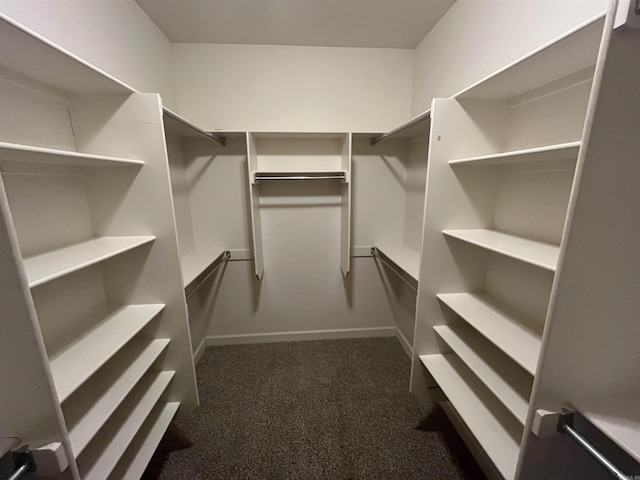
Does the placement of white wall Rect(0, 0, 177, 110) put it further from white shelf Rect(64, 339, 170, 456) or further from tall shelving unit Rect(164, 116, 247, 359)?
white shelf Rect(64, 339, 170, 456)

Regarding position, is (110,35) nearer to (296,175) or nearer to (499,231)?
(296,175)

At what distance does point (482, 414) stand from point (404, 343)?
124 cm

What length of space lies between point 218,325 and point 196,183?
4.52 feet

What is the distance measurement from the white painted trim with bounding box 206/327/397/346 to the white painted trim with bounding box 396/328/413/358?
0.23 ft

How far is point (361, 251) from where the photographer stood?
8.02 feet

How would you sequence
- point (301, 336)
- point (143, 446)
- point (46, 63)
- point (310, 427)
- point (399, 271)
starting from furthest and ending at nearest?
point (301, 336) → point (399, 271) → point (310, 427) → point (143, 446) → point (46, 63)

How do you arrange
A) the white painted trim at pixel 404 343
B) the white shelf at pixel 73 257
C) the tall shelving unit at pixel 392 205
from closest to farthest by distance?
the white shelf at pixel 73 257 < the tall shelving unit at pixel 392 205 < the white painted trim at pixel 404 343

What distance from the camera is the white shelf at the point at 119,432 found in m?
0.97

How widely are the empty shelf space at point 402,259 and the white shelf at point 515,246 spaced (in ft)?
1.30

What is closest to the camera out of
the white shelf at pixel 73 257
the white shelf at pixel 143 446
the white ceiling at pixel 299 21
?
the white shelf at pixel 73 257

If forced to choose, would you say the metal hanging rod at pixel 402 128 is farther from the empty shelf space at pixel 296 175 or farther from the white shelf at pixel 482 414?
the white shelf at pixel 482 414

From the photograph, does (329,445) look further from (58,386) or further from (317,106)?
(317,106)

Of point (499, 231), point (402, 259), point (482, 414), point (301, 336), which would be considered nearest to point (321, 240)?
point (402, 259)

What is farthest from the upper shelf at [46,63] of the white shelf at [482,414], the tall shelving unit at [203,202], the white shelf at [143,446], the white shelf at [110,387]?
the white shelf at [482,414]
